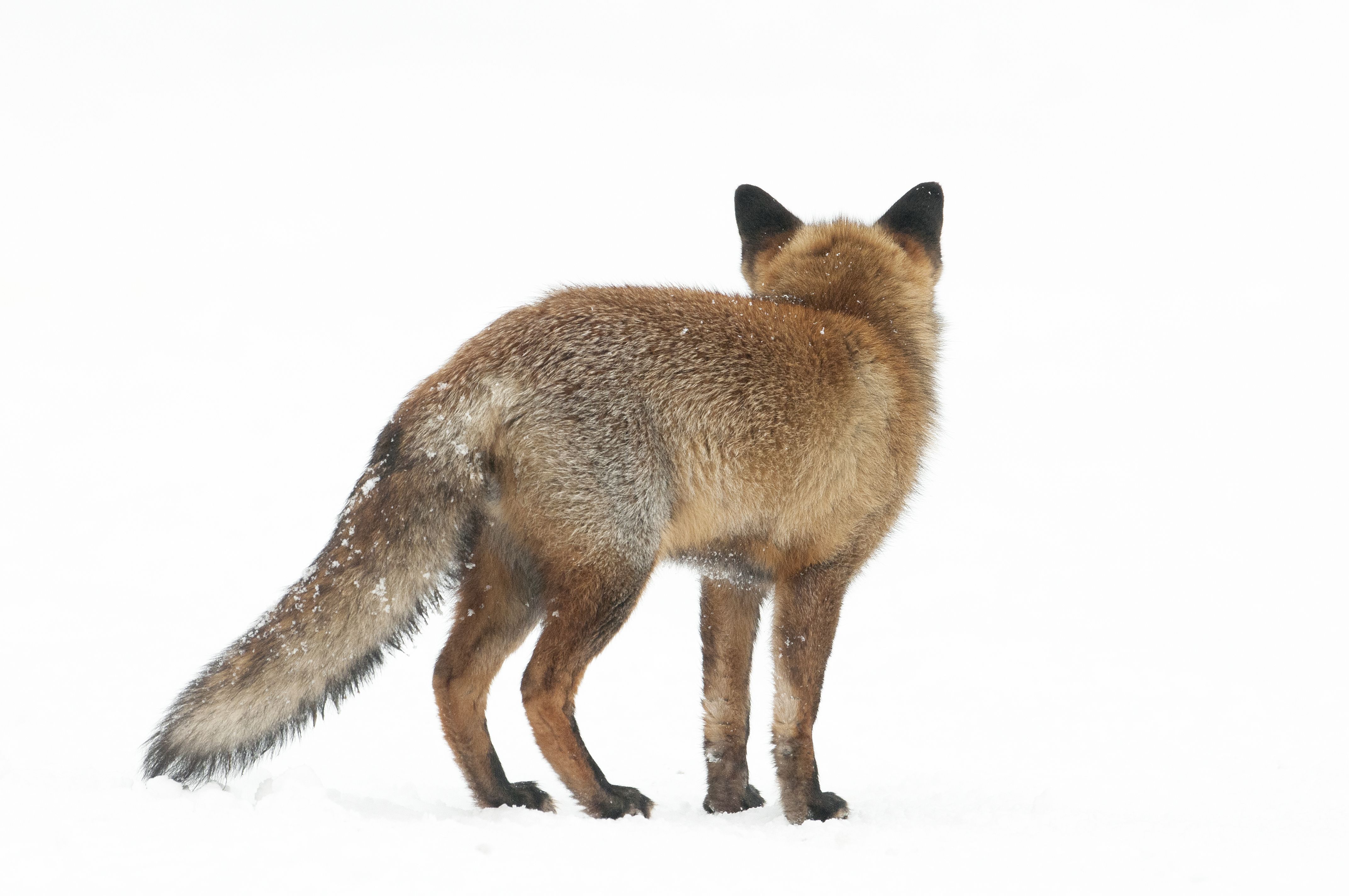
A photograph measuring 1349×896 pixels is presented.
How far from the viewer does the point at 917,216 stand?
21.5 feet

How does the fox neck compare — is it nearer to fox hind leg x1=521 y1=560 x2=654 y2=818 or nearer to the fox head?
the fox head

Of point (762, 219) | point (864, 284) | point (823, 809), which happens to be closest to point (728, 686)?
point (823, 809)

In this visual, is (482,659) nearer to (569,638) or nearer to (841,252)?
(569,638)

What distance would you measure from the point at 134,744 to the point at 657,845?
382 centimetres

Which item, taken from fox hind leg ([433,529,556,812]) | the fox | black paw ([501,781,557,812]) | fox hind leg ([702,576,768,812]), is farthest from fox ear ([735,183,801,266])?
black paw ([501,781,557,812])

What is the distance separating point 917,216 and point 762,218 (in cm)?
91

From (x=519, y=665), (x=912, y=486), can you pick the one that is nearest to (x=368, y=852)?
(x=912, y=486)

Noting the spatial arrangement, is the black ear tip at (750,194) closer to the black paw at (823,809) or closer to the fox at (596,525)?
the fox at (596,525)

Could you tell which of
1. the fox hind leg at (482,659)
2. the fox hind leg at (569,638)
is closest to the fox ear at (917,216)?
the fox hind leg at (569,638)

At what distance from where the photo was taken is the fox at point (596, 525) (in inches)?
177

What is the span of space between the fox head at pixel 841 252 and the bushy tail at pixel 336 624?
2.40m

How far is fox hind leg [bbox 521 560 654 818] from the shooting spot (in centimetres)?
459

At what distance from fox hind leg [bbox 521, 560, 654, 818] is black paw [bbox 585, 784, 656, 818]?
0.73 feet

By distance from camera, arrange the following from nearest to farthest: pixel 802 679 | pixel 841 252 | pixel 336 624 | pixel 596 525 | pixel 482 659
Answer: pixel 336 624 → pixel 596 525 → pixel 482 659 → pixel 802 679 → pixel 841 252
